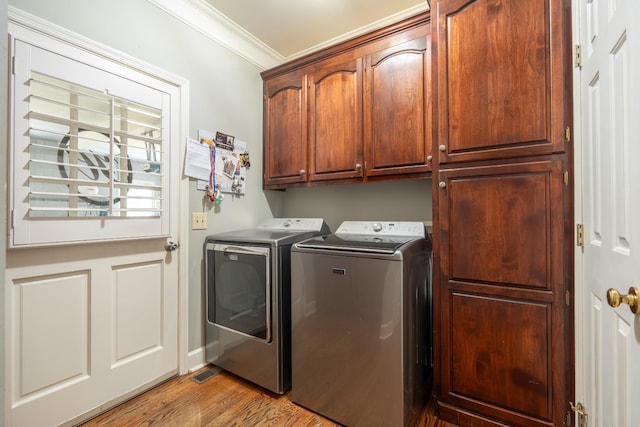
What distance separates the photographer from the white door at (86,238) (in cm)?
131

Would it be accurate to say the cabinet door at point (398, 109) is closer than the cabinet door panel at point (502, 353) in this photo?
No

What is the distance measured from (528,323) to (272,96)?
2339 mm

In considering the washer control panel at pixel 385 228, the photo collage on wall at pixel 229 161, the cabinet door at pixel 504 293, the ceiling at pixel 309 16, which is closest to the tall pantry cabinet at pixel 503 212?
the cabinet door at pixel 504 293

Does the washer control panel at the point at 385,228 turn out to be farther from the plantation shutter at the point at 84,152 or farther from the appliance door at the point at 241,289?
the plantation shutter at the point at 84,152

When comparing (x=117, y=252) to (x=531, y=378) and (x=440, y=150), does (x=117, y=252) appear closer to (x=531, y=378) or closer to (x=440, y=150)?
(x=440, y=150)

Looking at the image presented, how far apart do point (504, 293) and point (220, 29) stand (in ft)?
8.30

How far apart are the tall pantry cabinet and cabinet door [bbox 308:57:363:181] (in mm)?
589

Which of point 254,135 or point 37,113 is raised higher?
point 254,135

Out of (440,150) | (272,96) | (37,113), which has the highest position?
(272,96)

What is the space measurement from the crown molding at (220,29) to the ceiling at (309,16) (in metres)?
0.04

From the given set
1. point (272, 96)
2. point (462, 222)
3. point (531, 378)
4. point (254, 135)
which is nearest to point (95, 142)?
point (254, 135)

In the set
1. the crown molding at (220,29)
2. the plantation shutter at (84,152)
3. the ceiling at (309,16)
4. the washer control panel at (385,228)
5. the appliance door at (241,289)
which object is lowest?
the appliance door at (241,289)

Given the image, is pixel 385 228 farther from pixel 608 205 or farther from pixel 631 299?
pixel 631 299

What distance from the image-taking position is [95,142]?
152 centimetres
